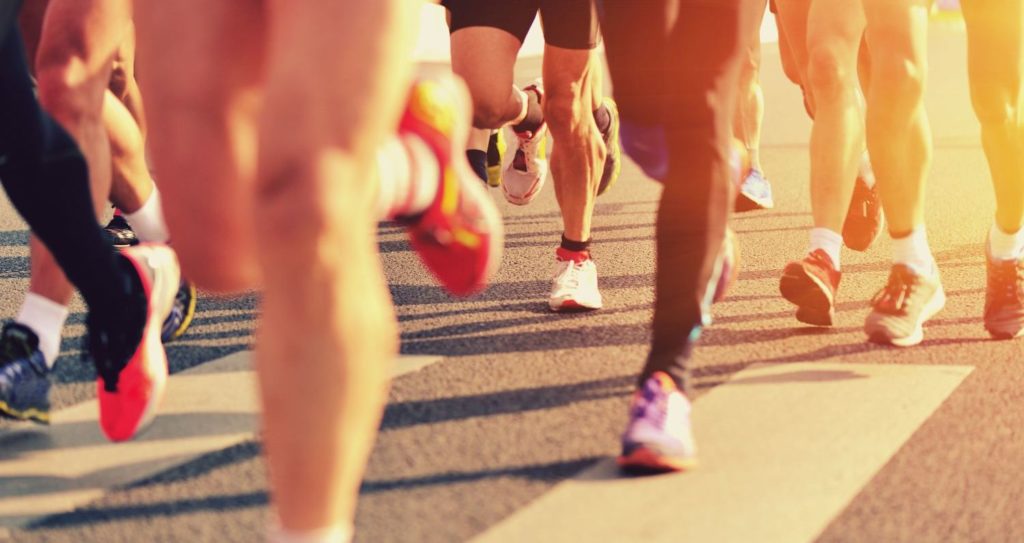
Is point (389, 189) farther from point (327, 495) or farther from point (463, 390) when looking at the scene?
point (463, 390)

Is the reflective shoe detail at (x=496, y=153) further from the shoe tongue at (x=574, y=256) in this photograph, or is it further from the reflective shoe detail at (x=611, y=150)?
the shoe tongue at (x=574, y=256)

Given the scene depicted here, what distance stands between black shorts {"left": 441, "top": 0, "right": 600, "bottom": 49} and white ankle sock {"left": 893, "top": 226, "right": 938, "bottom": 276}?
3.98ft

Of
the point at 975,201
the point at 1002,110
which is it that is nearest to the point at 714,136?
the point at 1002,110

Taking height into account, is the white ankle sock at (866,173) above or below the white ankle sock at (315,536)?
below

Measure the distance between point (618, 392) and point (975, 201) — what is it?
169 inches

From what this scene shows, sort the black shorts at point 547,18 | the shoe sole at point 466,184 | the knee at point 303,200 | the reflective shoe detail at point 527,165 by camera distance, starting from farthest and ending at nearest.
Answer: the reflective shoe detail at point 527,165 → the black shorts at point 547,18 → the shoe sole at point 466,184 → the knee at point 303,200

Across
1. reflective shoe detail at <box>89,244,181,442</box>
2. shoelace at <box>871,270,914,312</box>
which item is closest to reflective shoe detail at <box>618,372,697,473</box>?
reflective shoe detail at <box>89,244,181,442</box>

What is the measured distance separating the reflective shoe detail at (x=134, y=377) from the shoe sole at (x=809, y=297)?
204 cm

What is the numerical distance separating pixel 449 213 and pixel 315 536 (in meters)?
1.04

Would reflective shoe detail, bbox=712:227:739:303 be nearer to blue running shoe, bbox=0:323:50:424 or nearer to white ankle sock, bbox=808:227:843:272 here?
white ankle sock, bbox=808:227:843:272

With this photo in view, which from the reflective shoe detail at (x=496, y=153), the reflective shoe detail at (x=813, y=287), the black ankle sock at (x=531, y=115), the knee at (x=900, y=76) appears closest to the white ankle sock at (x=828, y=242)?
the reflective shoe detail at (x=813, y=287)

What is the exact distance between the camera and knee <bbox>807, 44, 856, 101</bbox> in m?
4.74

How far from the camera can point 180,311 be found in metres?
4.27

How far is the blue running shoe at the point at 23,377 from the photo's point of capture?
3.53 metres
